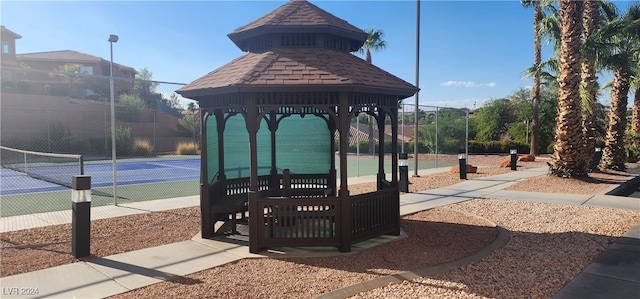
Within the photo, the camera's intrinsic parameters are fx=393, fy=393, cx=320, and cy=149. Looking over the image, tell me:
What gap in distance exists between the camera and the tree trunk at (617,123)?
17.7 meters

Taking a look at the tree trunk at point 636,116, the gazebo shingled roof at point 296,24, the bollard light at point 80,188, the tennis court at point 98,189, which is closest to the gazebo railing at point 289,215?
the bollard light at point 80,188

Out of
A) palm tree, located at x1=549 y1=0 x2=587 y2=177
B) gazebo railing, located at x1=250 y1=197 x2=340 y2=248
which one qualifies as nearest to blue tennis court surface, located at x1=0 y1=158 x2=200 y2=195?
gazebo railing, located at x1=250 y1=197 x2=340 y2=248

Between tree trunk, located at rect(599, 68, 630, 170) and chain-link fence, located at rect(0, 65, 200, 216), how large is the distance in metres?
18.3

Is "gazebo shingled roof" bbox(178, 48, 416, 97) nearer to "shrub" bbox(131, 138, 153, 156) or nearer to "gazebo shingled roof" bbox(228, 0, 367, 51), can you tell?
"gazebo shingled roof" bbox(228, 0, 367, 51)

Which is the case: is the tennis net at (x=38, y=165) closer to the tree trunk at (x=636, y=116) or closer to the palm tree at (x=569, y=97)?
the palm tree at (x=569, y=97)

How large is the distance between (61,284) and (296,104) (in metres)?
3.71

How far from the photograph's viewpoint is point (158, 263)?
5.43 meters

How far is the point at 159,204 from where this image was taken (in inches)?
392

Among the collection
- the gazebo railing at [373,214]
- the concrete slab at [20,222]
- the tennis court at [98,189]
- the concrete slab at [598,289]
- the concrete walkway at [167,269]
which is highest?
the gazebo railing at [373,214]

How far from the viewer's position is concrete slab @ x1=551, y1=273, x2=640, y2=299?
4352 mm

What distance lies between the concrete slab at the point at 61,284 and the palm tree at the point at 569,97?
14.9 m

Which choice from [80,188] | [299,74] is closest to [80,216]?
[80,188]

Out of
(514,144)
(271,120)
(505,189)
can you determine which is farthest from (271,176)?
(514,144)

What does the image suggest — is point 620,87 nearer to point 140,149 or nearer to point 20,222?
point 20,222
